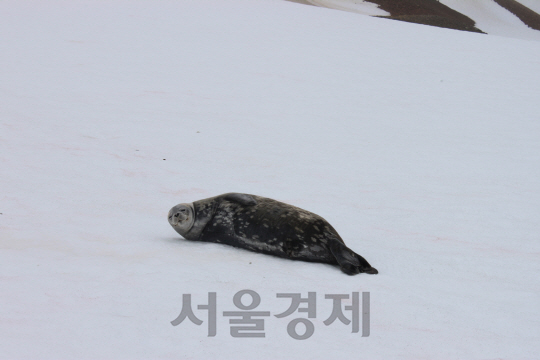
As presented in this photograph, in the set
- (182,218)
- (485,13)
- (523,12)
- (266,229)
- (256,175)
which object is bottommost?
(256,175)

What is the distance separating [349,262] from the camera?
3.23 m

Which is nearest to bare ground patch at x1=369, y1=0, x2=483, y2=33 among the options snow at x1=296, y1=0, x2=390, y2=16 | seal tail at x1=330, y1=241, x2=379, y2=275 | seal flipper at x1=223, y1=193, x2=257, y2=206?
snow at x1=296, y1=0, x2=390, y2=16

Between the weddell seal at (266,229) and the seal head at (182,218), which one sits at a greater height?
the weddell seal at (266,229)

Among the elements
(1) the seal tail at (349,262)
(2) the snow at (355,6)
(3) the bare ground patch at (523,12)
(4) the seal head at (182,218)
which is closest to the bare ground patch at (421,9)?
(2) the snow at (355,6)

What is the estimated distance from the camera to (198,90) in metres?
8.85

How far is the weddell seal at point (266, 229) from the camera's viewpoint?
340 cm

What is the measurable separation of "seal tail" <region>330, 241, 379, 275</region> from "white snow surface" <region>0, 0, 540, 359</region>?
0.21ft

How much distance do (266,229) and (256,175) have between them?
6.83 feet

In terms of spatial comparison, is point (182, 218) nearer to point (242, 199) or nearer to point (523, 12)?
point (242, 199)

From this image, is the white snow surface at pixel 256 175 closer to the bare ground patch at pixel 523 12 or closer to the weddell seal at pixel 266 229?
the weddell seal at pixel 266 229

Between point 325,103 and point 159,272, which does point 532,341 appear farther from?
point 325,103

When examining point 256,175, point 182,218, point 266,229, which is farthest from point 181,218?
point 256,175

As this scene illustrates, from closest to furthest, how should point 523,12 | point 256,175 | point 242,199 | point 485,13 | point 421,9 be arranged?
point 242,199 → point 256,175 → point 421,9 → point 485,13 → point 523,12

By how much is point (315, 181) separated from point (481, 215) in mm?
1641
